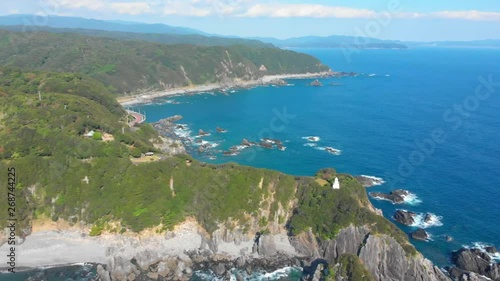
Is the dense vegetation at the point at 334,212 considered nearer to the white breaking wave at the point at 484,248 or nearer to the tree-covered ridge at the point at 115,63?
the white breaking wave at the point at 484,248

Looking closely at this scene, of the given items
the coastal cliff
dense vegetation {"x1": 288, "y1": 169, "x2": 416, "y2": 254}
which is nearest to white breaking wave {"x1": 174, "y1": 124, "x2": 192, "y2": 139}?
the coastal cliff

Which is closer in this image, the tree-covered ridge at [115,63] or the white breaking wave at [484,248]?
the white breaking wave at [484,248]

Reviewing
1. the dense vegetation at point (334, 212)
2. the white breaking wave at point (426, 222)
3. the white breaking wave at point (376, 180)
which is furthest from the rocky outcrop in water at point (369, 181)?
the dense vegetation at point (334, 212)

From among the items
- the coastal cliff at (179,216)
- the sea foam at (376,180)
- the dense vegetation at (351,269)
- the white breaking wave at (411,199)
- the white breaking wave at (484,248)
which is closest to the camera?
the dense vegetation at (351,269)

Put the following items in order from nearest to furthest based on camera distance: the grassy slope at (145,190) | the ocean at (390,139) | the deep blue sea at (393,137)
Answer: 1. the grassy slope at (145,190)
2. the ocean at (390,139)
3. the deep blue sea at (393,137)

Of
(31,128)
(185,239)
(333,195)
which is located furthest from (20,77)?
(333,195)
